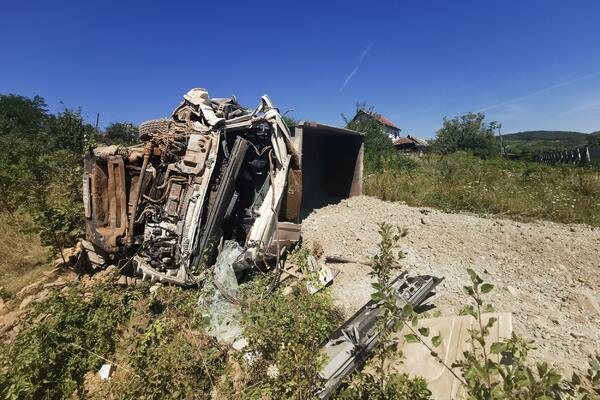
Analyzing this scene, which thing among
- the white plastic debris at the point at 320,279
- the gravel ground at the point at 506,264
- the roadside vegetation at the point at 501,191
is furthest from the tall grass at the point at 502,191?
the white plastic debris at the point at 320,279

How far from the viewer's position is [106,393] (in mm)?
2424

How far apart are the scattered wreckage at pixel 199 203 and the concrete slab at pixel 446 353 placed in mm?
575

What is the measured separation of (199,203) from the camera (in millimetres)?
3820

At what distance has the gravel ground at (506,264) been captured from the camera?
2.86m

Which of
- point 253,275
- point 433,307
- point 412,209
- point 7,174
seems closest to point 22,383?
point 253,275

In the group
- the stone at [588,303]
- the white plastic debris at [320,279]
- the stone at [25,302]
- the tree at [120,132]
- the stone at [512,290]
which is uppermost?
the tree at [120,132]

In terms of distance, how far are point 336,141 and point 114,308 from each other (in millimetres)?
6507

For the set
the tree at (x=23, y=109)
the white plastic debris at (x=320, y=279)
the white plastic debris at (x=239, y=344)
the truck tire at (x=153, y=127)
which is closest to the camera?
the white plastic debris at (x=239, y=344)

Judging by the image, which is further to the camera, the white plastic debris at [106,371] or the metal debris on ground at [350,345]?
the white plastic debris at [106,371]

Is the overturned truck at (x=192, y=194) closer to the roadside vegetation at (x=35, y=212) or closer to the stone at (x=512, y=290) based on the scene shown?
the roadside vegetation at (x=35, y=212)

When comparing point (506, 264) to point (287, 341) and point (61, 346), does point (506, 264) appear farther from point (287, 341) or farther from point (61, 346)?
point (61, 346)

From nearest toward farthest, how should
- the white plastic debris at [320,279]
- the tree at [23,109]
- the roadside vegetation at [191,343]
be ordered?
the roadside vegetation at [191,343] < the white plastic debris at [320,279] < the tree at [23,109]

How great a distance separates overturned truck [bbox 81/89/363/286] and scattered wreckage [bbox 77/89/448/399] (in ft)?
0.04

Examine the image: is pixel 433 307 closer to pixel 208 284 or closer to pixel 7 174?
pixel 208 284
